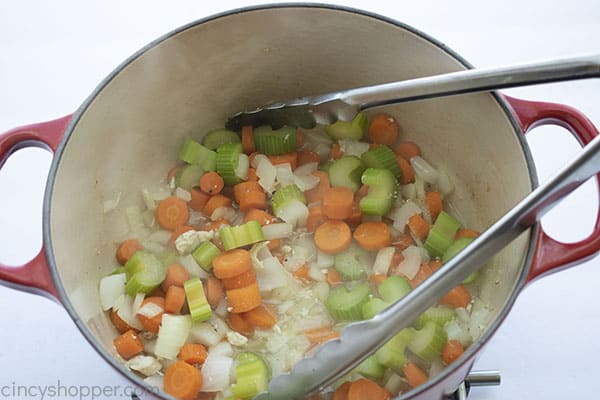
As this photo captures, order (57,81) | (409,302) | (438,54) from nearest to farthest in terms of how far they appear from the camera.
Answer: (409,302)
(438,54)
(57,81)

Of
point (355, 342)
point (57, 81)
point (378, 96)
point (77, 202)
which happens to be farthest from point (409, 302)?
point (57, 81)

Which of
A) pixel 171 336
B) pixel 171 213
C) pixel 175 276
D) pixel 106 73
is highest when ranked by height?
pixel 106 73

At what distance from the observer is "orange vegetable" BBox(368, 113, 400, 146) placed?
152cm

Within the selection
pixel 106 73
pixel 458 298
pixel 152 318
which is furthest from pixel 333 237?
pixel 106 73

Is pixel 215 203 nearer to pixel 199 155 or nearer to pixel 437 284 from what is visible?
pixel 199 155

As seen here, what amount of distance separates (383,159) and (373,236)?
17 centimetres

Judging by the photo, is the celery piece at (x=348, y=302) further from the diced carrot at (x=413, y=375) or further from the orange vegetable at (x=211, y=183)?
the orange vegetable at (x=211, y=183)

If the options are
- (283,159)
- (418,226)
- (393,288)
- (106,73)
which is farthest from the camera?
(106,73)

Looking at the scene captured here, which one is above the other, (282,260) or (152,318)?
(282,260)

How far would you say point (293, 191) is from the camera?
146cm

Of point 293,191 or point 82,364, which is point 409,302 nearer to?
point 293,191

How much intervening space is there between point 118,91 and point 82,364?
21.6 inches

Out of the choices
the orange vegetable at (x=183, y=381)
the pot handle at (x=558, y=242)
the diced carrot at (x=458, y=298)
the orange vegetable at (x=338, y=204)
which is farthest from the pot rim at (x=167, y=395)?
the orange vegetable at (x=338, y=204)

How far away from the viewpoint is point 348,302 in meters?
1.30
